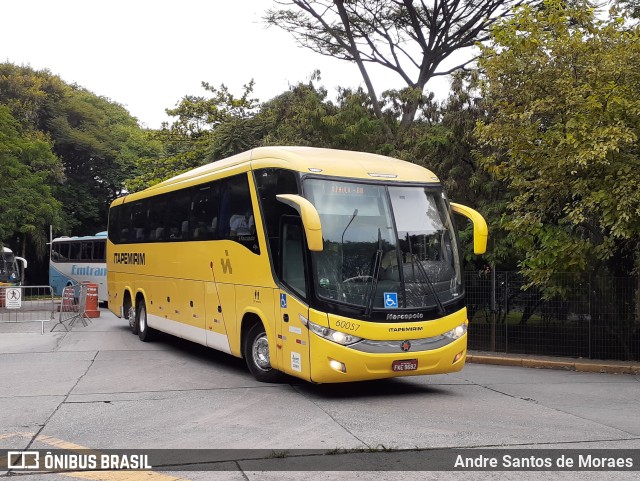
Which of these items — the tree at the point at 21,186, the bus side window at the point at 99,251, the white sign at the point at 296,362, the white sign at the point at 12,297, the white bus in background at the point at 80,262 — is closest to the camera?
the white sign at the point at 296,362

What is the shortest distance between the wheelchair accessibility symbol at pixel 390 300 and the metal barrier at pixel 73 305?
1432 centimetres

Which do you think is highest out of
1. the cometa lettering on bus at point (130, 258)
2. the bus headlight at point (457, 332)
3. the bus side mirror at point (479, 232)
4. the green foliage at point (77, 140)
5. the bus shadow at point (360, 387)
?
the green foliage at point (77, 140)

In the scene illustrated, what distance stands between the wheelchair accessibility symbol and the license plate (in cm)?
73

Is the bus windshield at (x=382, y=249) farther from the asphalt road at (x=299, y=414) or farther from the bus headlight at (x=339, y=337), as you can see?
the asphalt road at (x=299, y=414)

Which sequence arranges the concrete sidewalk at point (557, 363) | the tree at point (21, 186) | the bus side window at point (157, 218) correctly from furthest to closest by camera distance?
the tree at point (21, 186)
the bus side window at point (157, 218)
the concrete sidewalk at point (557, 363)

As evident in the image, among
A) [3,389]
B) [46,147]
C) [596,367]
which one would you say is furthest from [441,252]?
[46,147]

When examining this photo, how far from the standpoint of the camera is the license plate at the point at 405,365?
9.27 m

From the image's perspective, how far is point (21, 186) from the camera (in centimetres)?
3347

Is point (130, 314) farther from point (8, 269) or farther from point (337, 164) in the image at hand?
point (8, 269)

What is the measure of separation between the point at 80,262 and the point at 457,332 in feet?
83.6

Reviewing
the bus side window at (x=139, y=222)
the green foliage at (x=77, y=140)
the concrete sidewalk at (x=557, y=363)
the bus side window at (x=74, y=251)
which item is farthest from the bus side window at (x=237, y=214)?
the green foliage at (x=77, y=140)

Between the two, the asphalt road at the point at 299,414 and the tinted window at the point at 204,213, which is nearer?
the asphalt road at the point at 299,414

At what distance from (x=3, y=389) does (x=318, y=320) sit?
4.82m

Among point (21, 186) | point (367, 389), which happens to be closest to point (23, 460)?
point (367, 389)
